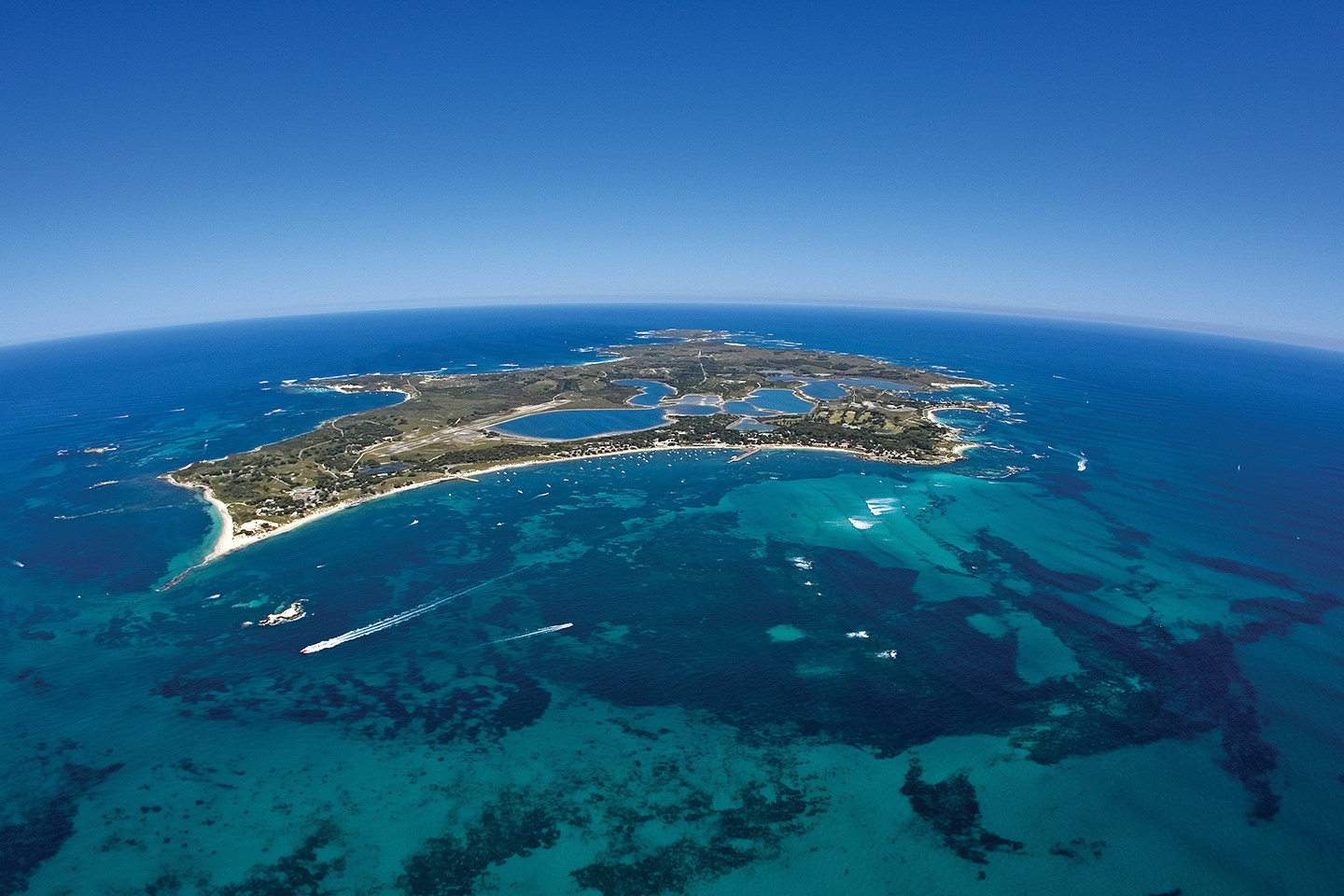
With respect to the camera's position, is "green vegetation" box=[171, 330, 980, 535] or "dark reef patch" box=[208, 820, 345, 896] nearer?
"dark reef patch" box=[208, 820, 345, 896]

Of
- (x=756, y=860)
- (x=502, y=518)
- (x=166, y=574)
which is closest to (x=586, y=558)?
(x=502, y=518)

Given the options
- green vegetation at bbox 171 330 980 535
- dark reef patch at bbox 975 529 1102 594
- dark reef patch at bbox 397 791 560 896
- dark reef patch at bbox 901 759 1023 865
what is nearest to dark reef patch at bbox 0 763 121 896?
dark reef patch at bbox 397 791 560 896

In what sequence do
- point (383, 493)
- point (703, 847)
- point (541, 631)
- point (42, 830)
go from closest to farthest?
point (703, 847)
point (42, 830)
point (541, 631)
point (383, 493)

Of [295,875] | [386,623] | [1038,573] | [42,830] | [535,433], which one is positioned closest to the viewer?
[295,875]

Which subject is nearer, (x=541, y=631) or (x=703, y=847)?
(x=703, y=847)

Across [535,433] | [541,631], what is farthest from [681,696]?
[535,433]

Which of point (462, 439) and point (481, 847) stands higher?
point (462, 439)

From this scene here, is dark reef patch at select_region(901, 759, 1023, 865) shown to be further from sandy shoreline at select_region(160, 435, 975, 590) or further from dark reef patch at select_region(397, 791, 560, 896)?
sandy shoreline at select_region(160, 435, 975, 590)

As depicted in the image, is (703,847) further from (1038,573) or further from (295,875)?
(1038,573)
